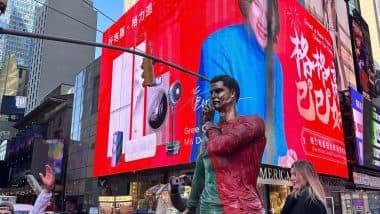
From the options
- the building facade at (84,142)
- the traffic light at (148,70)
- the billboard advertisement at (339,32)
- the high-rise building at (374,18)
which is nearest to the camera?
the traffic light at (148,70)

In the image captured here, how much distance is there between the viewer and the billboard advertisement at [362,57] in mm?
37469

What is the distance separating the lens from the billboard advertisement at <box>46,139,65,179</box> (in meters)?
48.2

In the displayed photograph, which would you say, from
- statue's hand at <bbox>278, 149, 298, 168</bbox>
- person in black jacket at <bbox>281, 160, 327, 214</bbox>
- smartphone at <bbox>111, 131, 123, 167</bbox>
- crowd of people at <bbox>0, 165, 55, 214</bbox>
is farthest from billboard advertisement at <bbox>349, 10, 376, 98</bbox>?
crowd of people at <bbox>0, 165, 55, 214</bbox>

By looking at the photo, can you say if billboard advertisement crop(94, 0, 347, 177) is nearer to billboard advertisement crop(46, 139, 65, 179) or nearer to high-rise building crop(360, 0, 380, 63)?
billboard advertisement crop(46, 139, 65, 179)

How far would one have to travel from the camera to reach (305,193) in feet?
13.8

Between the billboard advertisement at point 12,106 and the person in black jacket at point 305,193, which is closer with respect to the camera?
the person in black jacket at point 305,193

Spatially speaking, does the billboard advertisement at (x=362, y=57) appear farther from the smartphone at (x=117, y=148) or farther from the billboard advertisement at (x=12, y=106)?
the billboard advertisement at (x=12, y=106)

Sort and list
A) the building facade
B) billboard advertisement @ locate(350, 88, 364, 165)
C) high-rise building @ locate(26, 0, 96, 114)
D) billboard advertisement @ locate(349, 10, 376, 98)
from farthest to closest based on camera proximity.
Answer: high-rise building @ locate(26, 0, 96, 114) < the building facade < billboard advertisement @ locate(349, 10, 376, 98) < billboard advertisement @ locate(350, 88, 364, 165)

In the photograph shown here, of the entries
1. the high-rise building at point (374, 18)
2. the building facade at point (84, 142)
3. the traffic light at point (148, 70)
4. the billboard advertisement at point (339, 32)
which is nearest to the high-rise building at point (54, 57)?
the building facade at point (84, 142)

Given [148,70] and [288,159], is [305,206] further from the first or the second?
[288,159]

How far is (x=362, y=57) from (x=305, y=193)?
127 ft

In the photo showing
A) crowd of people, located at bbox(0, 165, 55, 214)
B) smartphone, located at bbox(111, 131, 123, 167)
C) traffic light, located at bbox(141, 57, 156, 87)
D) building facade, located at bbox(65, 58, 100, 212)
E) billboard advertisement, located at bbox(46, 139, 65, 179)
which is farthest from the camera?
billboard advertisement, located at bbox(46, 139, 65, 179)

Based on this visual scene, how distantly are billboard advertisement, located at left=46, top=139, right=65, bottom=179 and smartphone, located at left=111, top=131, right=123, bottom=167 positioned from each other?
907 inches

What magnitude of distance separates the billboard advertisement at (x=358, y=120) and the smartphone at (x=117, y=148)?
50.4 feet
